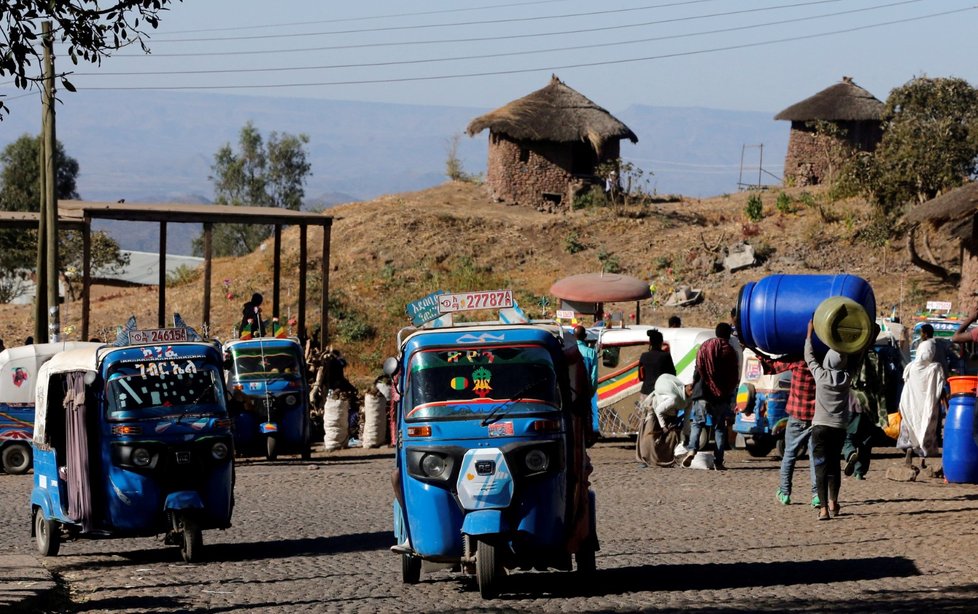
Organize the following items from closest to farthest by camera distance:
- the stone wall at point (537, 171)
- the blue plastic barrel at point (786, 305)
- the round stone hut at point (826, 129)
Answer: the blue plastic barrel at point (786, 305)
the stone wall at point (537, 171)
the round stone hut at point (826, 129)

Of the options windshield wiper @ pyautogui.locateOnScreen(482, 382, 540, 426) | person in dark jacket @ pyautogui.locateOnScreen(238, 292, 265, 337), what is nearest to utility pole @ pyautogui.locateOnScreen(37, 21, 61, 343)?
person in dark jacket @ pyautogui.locateOnScreen(238, 292, 265, 337)

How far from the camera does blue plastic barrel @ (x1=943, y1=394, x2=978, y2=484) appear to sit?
16734mm

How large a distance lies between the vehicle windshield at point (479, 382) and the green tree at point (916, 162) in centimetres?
3144

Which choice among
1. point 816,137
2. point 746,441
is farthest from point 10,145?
point 746,441

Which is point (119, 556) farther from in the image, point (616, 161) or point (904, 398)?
point (616, 161)

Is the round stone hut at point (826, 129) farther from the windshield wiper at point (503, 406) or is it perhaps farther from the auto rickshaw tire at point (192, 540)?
the windshield wiper at point (503, 406)

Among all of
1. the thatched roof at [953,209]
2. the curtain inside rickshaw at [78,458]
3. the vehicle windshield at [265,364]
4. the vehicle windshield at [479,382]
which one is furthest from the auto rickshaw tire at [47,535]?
the thatched roof at [953,209]

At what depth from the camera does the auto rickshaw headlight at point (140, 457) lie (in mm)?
12852

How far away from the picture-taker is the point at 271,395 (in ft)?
76.0

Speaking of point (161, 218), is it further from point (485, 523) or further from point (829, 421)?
point (485, 523)

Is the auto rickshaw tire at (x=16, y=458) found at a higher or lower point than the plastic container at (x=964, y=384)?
lower

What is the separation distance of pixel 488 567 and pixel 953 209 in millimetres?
22117

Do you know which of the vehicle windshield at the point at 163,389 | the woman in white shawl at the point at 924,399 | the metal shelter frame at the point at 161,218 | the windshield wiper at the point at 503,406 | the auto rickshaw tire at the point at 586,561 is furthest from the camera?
the metal shelter frame at the point at 161,218

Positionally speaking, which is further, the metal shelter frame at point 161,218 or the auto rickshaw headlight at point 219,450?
the metal shelter frame at point 161,218
